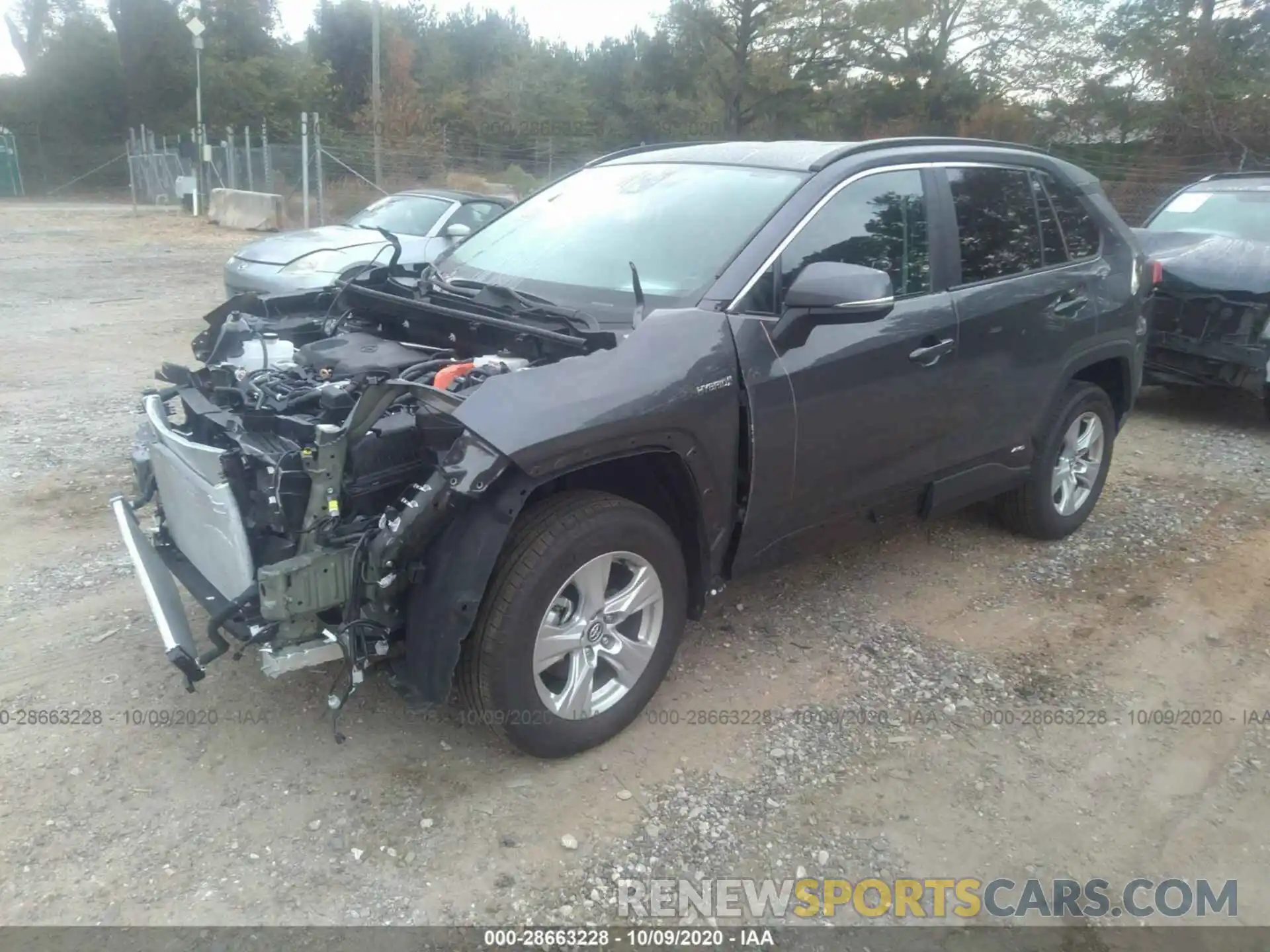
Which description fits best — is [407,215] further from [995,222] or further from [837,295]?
[837,295]

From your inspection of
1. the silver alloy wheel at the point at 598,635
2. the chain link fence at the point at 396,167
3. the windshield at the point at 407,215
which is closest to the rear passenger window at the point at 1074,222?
the silver alloy wheel at the point at 598,635

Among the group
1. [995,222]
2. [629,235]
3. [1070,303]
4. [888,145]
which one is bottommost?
[1070,303]

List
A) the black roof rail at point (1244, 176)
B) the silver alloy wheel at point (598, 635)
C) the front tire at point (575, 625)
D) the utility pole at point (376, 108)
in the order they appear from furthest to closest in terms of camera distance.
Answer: the utility pole at point (376, 108) → the black roof rail at point (1244, 176) → the silver alloy wheel at point (598, 635) → the front tire at point (575, 625)

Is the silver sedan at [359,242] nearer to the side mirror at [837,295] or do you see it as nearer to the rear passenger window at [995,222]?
the rear passenger window at [995,222]

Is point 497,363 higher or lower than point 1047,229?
lower

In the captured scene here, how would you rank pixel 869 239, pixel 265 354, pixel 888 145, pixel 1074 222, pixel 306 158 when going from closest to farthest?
1. pixel 265 354
2. pixel 869 239
3. pixel 888 145
4. pixel 1074 222
5. pixel 306 158

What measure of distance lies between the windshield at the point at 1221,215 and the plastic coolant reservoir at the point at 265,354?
7.21 m

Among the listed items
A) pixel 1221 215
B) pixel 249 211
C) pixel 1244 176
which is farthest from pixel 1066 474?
pixel 249 211

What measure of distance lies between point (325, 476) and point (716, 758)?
1568mm

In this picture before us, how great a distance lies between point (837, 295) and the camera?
3.11 metres

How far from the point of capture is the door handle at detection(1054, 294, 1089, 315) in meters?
4.48

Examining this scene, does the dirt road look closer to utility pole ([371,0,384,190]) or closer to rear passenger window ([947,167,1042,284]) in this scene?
rear passenger window ([947,167,1042,284])

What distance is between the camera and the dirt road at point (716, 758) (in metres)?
2.73

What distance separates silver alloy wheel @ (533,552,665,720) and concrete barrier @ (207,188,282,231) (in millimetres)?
19503
